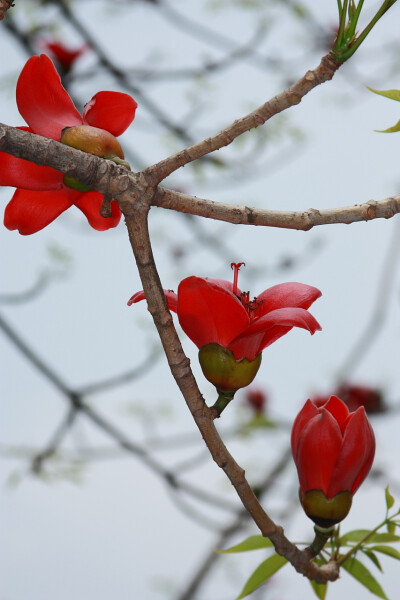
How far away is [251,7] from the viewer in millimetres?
1862

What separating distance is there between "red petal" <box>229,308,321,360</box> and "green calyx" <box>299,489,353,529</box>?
0.11 meters

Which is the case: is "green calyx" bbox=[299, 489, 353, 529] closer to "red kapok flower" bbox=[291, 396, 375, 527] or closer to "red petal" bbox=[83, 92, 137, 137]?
"red kapok flower" bbox=[291, 396, 375, 527]

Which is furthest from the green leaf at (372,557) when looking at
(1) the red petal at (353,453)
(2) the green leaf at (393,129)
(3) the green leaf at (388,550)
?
(2) the green leaf at (393,129)

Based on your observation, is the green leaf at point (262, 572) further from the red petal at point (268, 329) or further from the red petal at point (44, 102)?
the red petal at point (44, 102)

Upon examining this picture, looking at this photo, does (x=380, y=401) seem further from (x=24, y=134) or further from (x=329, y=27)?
A: (x=24, y=134)

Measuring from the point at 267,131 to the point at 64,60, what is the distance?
0.54 m

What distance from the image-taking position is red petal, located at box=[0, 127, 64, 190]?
0.47 m

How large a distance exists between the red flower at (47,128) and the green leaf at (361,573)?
1.13ft

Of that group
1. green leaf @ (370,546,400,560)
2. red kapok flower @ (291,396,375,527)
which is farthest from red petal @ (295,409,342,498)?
green leaf @ (370,546,400,560)

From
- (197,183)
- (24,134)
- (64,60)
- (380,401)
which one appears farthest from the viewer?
(197,183)

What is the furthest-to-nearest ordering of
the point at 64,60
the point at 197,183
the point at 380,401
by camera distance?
the point at 197,183 < the point at 380,401 < the point at 64,60

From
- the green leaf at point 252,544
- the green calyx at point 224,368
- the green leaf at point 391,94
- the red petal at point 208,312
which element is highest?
the green leaf at point 391,94

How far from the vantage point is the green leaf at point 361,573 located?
59 centimetres

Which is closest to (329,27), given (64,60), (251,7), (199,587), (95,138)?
(251,7)
